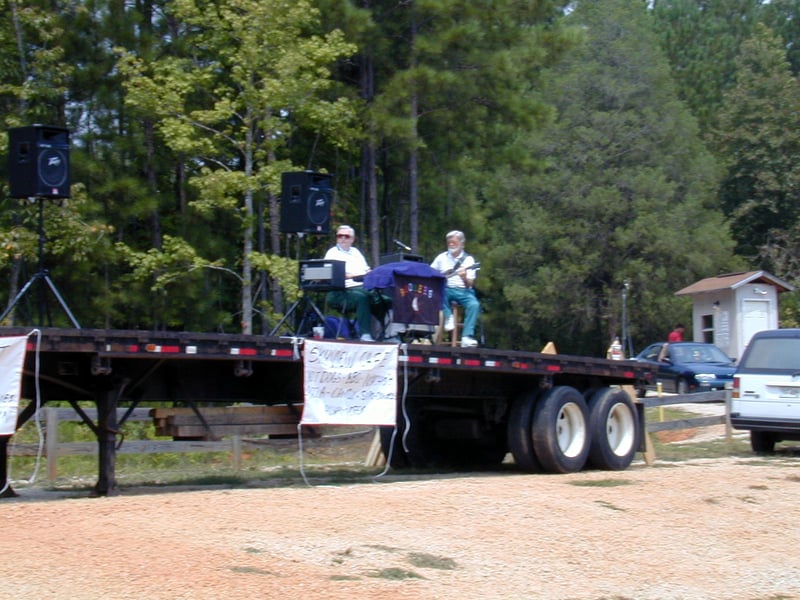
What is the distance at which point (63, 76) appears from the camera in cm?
2292

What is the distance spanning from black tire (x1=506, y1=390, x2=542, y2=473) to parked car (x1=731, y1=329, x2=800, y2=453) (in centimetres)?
472

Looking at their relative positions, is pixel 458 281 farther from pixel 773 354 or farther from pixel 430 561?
pixel 430 561

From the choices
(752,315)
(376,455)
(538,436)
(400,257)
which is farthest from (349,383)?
(752,315)

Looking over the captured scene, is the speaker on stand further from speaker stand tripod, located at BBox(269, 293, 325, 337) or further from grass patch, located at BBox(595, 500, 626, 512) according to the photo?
grass patch, located at BBox(595, 500, 626, 512)

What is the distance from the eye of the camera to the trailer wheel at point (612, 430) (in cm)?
1465

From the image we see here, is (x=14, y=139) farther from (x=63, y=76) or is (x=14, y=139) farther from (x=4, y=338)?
(x=63, y=76)

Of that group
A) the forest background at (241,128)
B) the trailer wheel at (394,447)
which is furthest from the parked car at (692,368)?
the trailer wheel at (394,447)

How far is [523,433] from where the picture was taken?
1420 cm

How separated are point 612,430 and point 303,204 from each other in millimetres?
5001

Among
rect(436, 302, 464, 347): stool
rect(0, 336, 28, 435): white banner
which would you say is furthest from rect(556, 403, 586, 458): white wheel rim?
rect(0, 336, 28, 435): white banner

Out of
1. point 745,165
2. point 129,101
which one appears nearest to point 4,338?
point 129,101

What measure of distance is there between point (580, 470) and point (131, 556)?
7630mm

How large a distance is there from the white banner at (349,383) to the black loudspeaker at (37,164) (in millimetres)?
2864

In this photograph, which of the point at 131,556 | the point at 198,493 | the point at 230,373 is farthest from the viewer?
the point at 230,373
